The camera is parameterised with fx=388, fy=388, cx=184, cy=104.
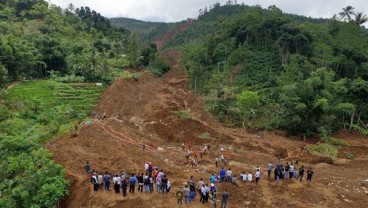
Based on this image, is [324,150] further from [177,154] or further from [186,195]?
[186,195]

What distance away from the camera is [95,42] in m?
66.3

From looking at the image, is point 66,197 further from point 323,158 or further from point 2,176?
point 323,158

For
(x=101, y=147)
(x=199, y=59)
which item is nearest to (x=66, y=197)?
(x=101, y=147)

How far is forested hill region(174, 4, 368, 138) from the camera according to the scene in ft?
120

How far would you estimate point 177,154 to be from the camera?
26656 mm

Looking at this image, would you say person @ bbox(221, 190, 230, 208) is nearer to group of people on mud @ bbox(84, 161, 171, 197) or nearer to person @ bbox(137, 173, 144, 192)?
group of people on mud @ bbox(84, 161, 171, 197)

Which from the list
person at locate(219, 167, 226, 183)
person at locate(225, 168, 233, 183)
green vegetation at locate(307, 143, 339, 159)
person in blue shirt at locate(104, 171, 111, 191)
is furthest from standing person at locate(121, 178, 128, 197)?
green vegetation at locate(307, 143, 339, 159)

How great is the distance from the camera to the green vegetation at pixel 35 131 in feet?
61.1

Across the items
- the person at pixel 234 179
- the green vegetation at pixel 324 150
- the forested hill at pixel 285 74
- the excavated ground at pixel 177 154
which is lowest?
the green vegetation at pixel 324 150

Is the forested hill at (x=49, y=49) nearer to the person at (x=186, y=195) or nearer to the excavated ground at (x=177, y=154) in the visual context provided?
the excavated ground at (x=177, y=154)

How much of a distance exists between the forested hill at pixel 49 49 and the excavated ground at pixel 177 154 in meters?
7.24

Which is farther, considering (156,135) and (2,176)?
(156,135)

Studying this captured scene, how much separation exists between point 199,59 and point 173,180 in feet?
129

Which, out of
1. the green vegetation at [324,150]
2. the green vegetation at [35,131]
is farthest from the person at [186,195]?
the green vegetation at [324,150]
